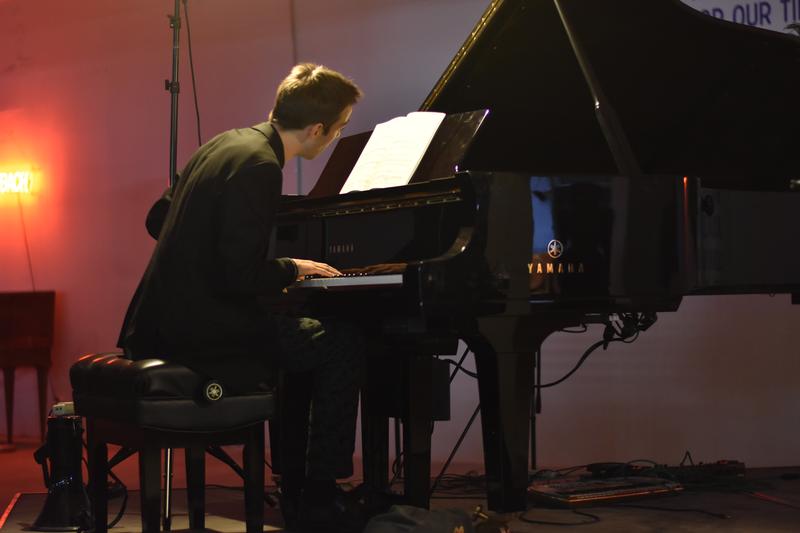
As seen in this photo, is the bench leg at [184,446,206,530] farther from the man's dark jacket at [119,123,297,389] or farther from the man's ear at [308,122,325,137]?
the man's ear at [308,122,325,137]

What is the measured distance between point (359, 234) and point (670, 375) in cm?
240

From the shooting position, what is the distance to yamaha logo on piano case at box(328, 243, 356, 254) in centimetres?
335

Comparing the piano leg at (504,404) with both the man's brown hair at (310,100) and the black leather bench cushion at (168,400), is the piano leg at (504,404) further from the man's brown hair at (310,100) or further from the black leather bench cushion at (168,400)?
the man's brown hair at (310,100)

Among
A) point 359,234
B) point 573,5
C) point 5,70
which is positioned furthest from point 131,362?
point 5,70

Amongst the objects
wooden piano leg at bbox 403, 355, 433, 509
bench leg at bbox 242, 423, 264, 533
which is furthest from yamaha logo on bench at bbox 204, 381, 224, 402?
wooden piano leg at bbox 403, 355, 433, 509

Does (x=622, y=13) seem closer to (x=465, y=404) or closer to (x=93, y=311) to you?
(x=465, y=404)

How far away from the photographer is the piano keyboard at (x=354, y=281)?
279 cm

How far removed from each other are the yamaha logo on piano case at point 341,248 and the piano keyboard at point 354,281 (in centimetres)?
29

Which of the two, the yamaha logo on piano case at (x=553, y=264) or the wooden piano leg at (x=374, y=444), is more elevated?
the yamaha logo on piano case at (x=553, y=264)

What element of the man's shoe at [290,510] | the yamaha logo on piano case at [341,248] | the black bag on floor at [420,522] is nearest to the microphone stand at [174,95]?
the yamaha logo on piano case at [341,248]

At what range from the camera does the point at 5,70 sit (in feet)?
23.3

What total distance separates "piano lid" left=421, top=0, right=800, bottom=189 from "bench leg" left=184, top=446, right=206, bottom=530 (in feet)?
4.36

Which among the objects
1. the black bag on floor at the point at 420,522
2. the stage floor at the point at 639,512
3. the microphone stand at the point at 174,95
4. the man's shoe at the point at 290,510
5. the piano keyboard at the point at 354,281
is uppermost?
the microphone stand at the point at 174,95

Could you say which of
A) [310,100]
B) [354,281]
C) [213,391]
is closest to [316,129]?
[310,100]
